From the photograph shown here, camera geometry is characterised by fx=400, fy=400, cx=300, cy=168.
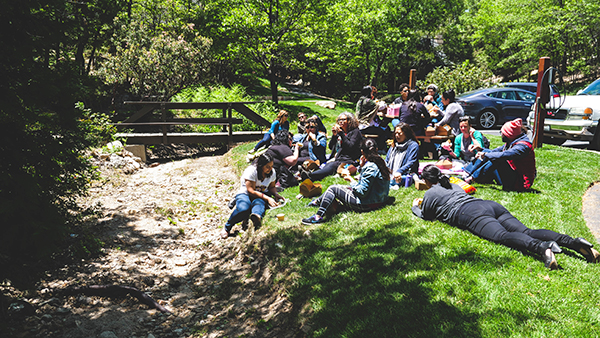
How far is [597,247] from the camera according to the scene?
4871 mm

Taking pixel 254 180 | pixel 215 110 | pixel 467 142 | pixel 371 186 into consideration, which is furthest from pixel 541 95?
pixel 215 110

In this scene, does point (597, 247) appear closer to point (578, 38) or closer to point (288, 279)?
point (288, 279)

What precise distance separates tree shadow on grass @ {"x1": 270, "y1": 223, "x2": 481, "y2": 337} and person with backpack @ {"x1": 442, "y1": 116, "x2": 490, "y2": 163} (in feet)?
11.2

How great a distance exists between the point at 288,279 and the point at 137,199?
5.79m

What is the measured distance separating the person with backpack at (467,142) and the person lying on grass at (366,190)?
2747 mm

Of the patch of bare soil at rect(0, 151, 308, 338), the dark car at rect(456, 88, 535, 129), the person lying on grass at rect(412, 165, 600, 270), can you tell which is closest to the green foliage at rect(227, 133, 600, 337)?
the person lying on grass at rect(412, 165, 600, 270)

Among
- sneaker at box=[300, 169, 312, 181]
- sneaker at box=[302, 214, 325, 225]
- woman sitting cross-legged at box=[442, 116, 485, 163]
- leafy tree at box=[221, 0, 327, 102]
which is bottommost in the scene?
sneaker at box=[302, 214, 325, 225]

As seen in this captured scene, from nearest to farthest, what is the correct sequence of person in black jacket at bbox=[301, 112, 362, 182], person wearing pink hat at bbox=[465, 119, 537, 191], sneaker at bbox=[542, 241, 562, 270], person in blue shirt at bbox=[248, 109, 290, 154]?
sneaker at bbox=[542, 241, 562, 270] → person wearing pink hat at bbox=[465, 119, 537, 191] → person in black jacket at bbox=[301, 112, 362, 182] → person in blue shirt at bbox=[248, 109, 290, 154]

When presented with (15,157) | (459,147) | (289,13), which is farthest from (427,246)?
(289,13)

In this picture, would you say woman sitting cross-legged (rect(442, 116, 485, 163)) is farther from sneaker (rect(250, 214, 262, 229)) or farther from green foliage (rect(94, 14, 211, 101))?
green foliage (rect(94, 14, 211, 101))

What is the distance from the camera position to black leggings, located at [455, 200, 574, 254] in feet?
14.3

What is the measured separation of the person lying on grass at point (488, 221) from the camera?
421 cm

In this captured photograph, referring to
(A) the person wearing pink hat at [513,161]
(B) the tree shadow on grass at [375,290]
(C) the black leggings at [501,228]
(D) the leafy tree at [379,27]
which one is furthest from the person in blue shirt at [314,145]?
(D) the leafy tree at [379,27]

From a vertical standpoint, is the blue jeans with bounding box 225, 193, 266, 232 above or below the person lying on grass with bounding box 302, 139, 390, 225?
below
